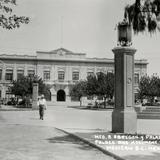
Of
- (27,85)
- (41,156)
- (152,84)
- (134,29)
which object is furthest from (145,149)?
(152,84)

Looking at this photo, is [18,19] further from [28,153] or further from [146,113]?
[146,113]

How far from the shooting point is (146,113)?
24.8 metres

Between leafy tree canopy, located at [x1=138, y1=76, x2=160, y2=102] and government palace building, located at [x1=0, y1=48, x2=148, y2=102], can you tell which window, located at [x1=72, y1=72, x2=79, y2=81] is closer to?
government palace building, located at [x1=0, y1=48, x2=148, y2=102]

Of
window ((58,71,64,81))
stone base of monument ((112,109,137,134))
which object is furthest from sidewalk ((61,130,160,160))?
window ((58,71,64,81))

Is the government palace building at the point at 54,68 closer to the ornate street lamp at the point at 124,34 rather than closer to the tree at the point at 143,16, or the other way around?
the ornate street lamp at the point at 124,34

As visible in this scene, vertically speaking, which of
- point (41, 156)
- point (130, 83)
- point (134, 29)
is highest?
point (134, 29)

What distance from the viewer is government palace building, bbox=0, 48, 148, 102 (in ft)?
273

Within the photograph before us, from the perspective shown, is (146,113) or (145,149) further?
(146,113)

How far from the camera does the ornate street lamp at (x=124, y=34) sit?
1361 cm

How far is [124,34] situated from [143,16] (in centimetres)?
323

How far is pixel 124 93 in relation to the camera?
1368cm

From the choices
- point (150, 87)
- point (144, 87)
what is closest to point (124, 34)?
point (150, 87)

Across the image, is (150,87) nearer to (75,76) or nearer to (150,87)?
(150,87)

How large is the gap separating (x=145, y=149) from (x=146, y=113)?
52.1 feet
